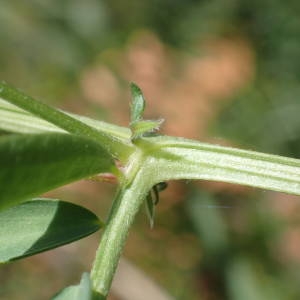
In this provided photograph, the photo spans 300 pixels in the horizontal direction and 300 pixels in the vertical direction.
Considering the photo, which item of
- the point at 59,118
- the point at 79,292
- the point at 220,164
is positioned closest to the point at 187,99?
the point at 220,164

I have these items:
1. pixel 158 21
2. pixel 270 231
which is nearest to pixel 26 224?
pixel 270 231

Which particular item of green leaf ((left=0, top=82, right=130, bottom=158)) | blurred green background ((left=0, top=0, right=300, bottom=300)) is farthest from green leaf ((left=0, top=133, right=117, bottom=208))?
blurred green background ((left=0, top=0, right=300, bottom=300))

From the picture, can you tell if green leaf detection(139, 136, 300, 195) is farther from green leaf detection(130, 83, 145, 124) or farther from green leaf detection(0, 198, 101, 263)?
green leaf detection(0, 198, 101, 263)

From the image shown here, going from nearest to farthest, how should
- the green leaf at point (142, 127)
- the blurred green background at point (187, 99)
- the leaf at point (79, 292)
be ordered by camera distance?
the leaf at point (79, 292) → the green leaf at point (142, 127) → the blurred green background at point (187, 99)

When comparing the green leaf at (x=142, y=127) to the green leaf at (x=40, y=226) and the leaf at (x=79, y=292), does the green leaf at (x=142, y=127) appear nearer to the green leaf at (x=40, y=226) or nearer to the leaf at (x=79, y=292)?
the green leaf at (x=40, y=226)

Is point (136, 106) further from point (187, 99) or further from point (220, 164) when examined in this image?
point (187, 99)

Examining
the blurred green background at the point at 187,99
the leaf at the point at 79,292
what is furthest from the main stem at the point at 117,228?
the blurred green background at the point at 187,99
